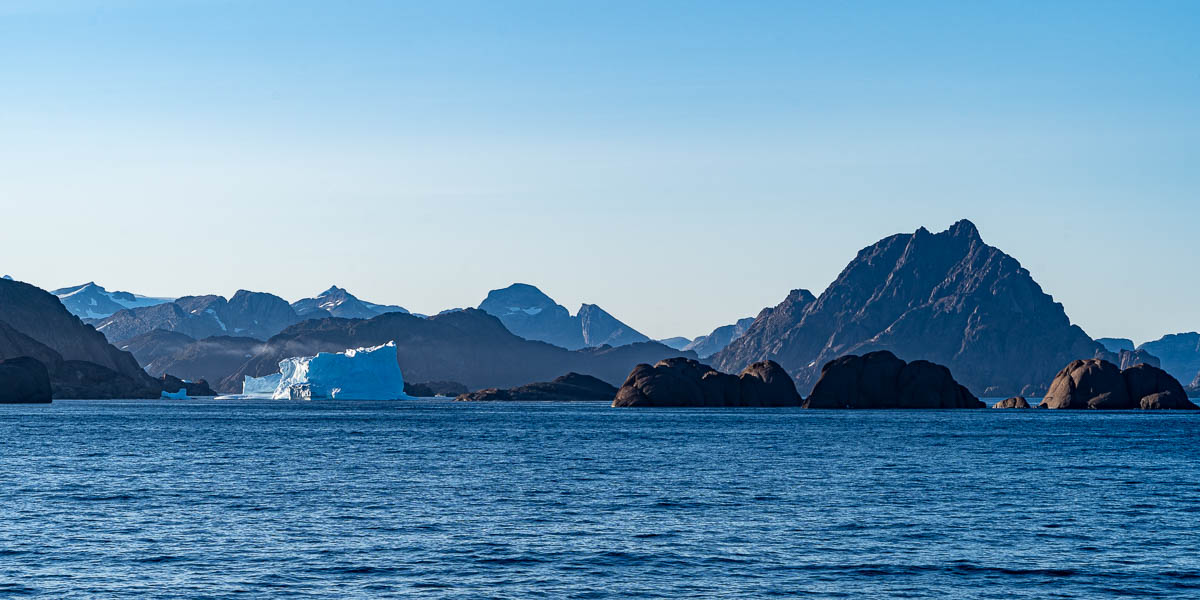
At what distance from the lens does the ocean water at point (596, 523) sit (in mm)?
34656

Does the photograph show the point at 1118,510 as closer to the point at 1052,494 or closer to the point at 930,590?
the point at 1052,494

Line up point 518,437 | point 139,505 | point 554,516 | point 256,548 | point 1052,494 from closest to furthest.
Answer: point 256,548 < point 554,516 < point 139,505 < point 1052,494 < point 518,437

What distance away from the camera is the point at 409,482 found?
63656mm

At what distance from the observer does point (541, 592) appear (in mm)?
33156

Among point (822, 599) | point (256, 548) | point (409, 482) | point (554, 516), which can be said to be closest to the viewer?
point (822, 599)

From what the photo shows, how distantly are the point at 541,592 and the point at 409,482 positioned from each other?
31.6m

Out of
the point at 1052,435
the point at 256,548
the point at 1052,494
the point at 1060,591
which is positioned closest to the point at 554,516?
the point at 256,548

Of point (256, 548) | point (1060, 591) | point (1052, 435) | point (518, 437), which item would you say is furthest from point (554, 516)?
point (1052, 435)

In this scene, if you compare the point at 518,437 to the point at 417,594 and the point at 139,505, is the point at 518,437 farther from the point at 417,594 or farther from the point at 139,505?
the point at 417,594

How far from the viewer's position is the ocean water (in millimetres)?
34656

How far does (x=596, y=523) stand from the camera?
46688mm

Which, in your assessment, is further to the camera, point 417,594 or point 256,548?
point 256,548

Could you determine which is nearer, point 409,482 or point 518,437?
point 409,482

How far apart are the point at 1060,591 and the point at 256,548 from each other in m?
24.7
